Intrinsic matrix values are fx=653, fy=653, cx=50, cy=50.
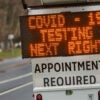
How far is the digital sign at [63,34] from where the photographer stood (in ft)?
42.6

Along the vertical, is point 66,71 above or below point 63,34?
below

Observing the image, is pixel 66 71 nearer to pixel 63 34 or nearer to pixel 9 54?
pixel 63 34

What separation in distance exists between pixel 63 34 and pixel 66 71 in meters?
0.75

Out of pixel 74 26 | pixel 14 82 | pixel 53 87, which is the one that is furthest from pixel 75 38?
pixel 14 82

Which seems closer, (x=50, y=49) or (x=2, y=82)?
(x=50, y=49)

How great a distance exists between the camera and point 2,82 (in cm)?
3234

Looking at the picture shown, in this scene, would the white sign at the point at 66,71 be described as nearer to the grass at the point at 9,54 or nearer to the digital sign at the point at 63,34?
the digital sign at the point at 63,34

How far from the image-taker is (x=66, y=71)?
13.1 m

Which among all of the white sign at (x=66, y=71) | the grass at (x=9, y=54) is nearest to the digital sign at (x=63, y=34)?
the white sign at (x=66, y=71)

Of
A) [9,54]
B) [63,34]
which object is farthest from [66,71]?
[9,54]

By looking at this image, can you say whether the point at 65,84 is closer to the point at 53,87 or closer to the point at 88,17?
the point at 53,87

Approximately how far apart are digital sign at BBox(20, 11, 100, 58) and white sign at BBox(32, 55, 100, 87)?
137 millimetres

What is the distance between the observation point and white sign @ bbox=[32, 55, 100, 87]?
42.8 ft

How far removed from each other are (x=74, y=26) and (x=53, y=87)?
129 centimetres
